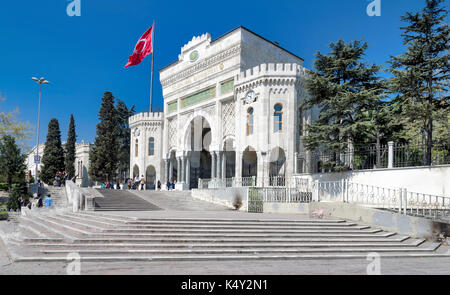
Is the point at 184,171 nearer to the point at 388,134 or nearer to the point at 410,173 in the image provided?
the point at 388,134

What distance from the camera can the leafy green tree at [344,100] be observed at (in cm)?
1708

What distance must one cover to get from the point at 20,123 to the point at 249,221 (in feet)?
92.8

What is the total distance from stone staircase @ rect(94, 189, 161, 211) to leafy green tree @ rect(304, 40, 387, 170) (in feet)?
30.0

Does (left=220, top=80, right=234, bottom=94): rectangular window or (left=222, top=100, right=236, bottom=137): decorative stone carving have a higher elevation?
(left=220, top=80, right=234, bottom=94): rectangular window

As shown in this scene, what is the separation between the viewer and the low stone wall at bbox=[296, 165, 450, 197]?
12.6 m

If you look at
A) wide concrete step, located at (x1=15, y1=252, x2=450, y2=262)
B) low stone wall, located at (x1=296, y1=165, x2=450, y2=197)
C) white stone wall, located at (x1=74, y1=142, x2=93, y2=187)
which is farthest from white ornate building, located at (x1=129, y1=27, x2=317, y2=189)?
white stone wall, located at (x1=74, y1=142, x2=93, y2=187)

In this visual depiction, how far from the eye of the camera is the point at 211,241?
867 cm

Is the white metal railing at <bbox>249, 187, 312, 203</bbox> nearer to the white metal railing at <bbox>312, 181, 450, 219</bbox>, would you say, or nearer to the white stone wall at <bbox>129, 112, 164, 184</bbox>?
the white metal railing at <bbox>312, 181, 450, 219</bbox>

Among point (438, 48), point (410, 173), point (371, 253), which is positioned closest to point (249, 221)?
point (371, 253)

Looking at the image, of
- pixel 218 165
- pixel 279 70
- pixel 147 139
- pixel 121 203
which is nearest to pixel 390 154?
pixel 279 70

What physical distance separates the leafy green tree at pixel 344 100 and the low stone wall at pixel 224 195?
170 inches

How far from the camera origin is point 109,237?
8602mm

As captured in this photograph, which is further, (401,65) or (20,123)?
(20,123)

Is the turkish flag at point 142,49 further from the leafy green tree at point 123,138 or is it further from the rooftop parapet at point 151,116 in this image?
the leafy green tree at point 123,138
